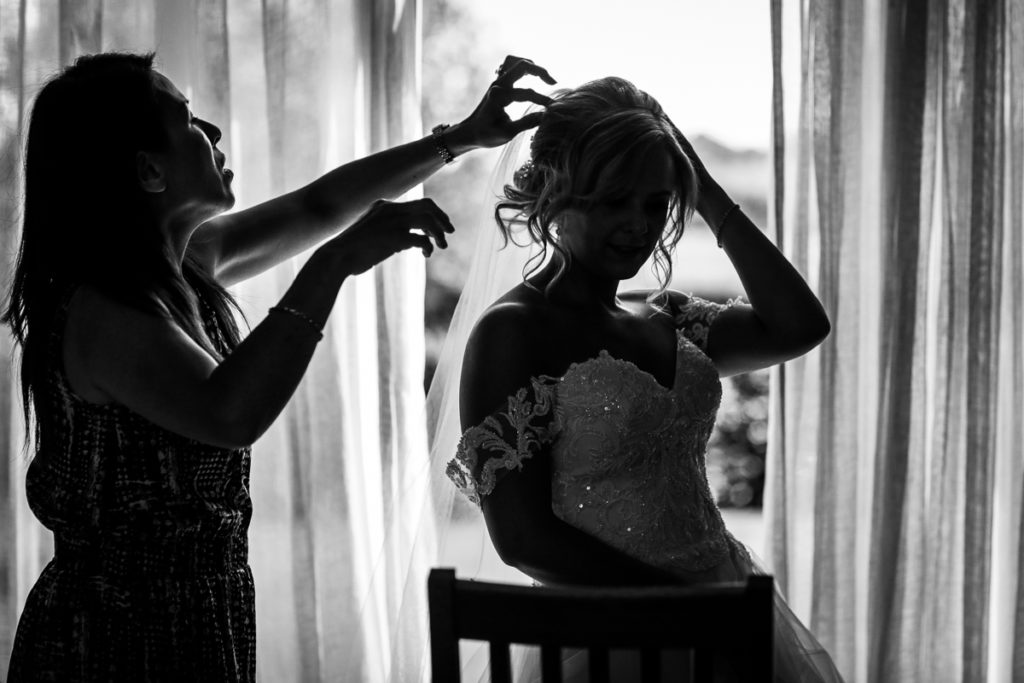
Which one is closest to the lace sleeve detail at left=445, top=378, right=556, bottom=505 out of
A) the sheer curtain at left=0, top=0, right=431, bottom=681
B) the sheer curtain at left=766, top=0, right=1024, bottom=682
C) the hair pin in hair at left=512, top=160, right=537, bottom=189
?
→ the hair pin in hair at left=512, top=160, right=537, bottom=189

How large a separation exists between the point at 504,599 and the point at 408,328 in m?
1.45

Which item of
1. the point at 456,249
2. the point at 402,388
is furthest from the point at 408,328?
the point at 456,249

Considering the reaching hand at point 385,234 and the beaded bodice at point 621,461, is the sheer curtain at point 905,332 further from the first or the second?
the reaching hand at point 385,234

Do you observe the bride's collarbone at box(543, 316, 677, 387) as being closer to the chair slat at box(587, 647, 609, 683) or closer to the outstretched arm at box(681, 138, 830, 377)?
the outstretched arm at box(681, 138, 830, 377)

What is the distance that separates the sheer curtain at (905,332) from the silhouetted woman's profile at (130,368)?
1.32 m

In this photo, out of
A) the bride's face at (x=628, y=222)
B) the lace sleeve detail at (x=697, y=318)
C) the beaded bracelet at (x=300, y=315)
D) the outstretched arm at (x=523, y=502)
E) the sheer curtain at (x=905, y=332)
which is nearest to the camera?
the beaded bracelet at (x=300, y=315)

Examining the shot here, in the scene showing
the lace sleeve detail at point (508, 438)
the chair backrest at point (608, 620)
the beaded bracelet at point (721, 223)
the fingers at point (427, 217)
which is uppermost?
the beaded bracelet at point (721, 223)

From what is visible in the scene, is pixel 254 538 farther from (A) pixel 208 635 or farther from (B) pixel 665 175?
(B) pixel 665 175

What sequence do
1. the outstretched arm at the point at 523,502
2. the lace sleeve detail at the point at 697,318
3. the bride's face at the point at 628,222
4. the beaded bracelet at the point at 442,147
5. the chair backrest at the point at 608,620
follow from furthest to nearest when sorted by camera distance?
1. the lace sleeve detail at the point at 697,318
2. the beaded bracelet at the point at 442,147
3. the bride's face at the point at 628,222
4. the outstretched arm at the point at 523,502
5. the chair backrest at the point at 608,620

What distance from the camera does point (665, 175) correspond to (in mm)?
1663

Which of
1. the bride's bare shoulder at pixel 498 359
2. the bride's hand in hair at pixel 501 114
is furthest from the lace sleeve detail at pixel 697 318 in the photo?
the bride's hand in hair at pixel 501 114

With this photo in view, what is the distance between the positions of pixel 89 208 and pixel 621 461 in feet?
2.87

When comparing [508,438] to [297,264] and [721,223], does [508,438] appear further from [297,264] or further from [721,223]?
[297,264]

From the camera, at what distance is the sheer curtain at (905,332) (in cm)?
233
